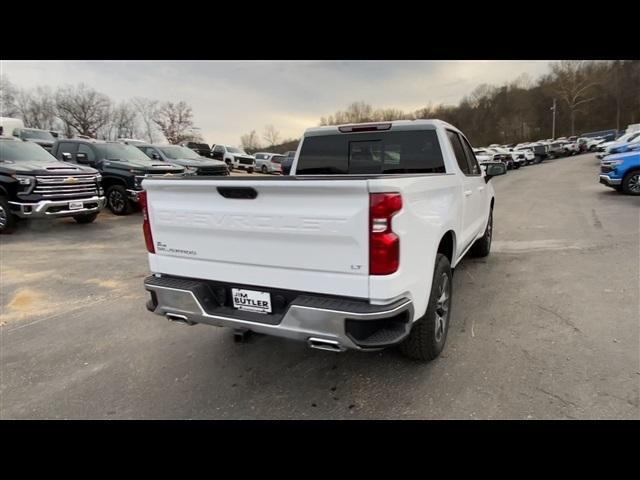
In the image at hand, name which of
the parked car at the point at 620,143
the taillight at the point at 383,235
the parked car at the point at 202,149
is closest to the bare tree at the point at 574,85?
the parked car at the point at 620,143

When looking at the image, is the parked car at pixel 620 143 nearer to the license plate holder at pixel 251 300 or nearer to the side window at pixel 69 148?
the license plate holder at pixel 251 300

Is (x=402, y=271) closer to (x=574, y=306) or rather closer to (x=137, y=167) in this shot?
(x=574, y=306)

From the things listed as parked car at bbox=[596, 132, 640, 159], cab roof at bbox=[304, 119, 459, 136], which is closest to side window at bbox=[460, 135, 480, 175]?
cab roof at bbox=[304, 119, 459, 136]

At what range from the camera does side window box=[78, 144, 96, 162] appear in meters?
11.4

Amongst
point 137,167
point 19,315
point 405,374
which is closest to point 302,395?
point 405,374

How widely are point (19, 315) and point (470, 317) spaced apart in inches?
201

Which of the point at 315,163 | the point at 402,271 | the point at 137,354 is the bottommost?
the point at 137,354

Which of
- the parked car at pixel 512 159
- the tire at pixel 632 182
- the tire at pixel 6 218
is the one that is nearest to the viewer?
the tire at pixel 6 218

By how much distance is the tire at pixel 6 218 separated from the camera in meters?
8.37

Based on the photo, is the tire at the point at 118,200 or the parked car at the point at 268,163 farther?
the parked car at the point at 268,163

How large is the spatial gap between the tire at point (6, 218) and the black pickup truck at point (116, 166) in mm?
2742

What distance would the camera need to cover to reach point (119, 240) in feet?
27.8

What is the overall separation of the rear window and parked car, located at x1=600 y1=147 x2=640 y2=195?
11.1m

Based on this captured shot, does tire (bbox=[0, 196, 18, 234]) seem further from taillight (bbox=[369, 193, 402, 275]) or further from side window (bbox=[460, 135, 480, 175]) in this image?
taillight (bbox=[369, 193, 402, 275])
